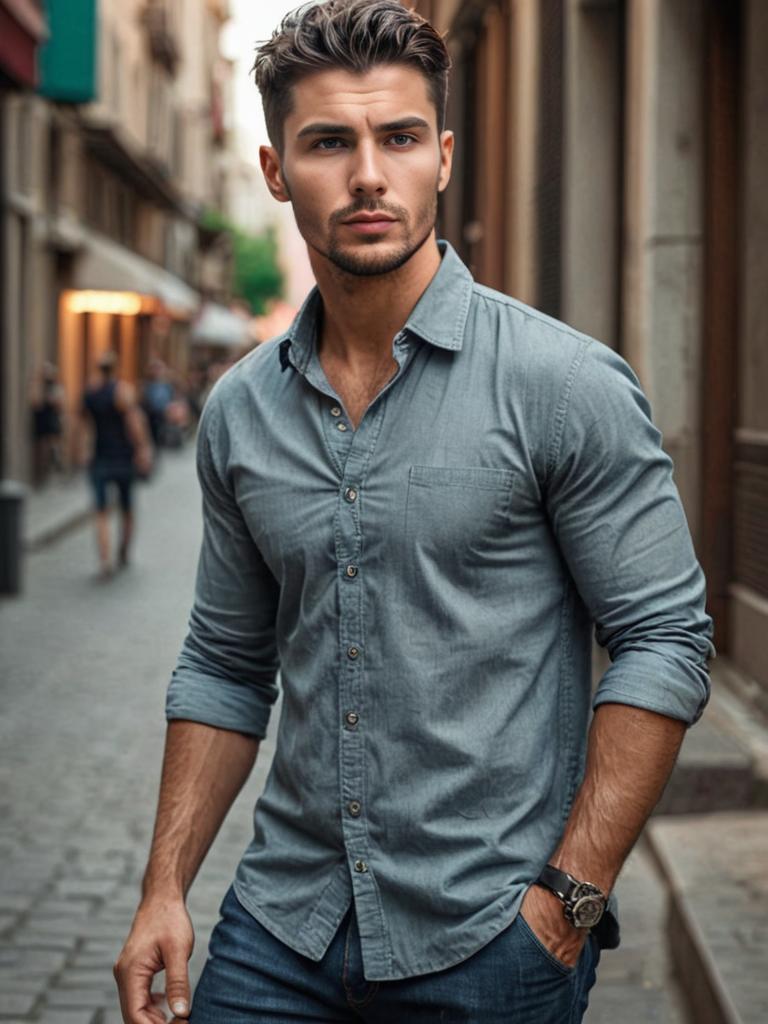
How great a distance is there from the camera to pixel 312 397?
2475mm

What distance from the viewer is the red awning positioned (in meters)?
16.0

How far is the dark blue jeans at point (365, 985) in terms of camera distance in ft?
7.32

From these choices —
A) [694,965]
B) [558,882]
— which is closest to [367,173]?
[558,882]

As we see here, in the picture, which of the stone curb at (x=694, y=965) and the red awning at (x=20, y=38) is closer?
the stone curb at (x=694, y=965)

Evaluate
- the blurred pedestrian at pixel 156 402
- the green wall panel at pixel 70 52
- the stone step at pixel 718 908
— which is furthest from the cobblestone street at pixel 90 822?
the blurred pedestrian at pixel 156 402

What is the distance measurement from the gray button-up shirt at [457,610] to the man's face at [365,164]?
12 cm

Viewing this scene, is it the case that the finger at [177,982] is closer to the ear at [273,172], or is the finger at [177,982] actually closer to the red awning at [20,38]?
the ear at [273,172]

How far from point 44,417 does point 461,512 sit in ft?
78.5

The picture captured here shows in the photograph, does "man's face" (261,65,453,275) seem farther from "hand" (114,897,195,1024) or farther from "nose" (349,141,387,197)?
"hand" (114,897,195,1024)

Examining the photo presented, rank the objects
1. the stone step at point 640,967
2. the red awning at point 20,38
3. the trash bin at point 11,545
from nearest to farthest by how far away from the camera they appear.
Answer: the stone step at point 640,967 → the trash bin at point 11,545 → the red awning at point 20,38

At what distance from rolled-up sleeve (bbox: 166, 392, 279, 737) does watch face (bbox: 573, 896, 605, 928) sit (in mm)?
651

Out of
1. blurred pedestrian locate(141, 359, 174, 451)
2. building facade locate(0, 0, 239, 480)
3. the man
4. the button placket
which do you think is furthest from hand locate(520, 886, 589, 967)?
blurred pedestrian locate(141, 359, 174, 451)

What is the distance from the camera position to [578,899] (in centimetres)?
218

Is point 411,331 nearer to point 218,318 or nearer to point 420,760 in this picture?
point 420,760
